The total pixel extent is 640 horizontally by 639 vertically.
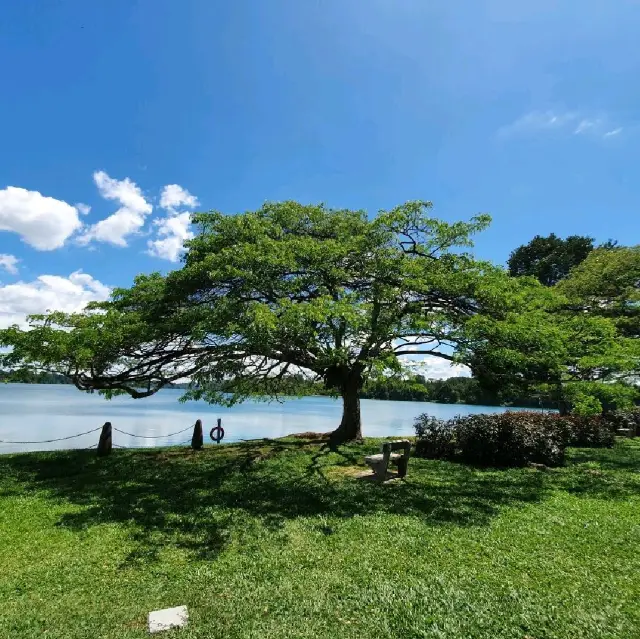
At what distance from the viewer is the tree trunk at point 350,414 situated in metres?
14.1

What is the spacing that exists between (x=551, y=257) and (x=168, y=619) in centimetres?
3441

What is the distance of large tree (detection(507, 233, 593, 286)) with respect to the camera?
31.8 m

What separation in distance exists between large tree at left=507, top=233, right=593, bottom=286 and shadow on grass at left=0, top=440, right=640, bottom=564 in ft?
70.4

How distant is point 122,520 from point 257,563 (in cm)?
282

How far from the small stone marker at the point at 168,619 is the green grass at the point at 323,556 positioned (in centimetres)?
9

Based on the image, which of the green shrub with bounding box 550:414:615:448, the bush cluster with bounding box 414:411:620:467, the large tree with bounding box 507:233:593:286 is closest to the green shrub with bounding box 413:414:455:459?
the bush cluster with bounding box 414:411:620:467

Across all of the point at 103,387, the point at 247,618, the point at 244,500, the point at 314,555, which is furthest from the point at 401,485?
the point at 103,387

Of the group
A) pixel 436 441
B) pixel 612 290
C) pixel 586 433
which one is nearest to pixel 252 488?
pixel 436 441

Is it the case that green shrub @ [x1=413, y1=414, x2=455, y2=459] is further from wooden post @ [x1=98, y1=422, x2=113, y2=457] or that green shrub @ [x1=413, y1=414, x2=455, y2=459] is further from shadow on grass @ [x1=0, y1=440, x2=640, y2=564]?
wooden post @ [x1=98, y1=422, x2=113, y2=457]

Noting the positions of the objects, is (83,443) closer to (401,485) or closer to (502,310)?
(401,485)

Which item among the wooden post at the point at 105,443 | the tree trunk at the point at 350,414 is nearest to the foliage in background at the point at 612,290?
the tree trunk at the point at 350,414

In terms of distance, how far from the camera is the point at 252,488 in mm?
8656

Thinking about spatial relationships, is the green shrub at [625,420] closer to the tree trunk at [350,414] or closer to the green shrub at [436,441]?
the green shrub at [436,441]

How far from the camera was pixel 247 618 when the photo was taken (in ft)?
12.5
